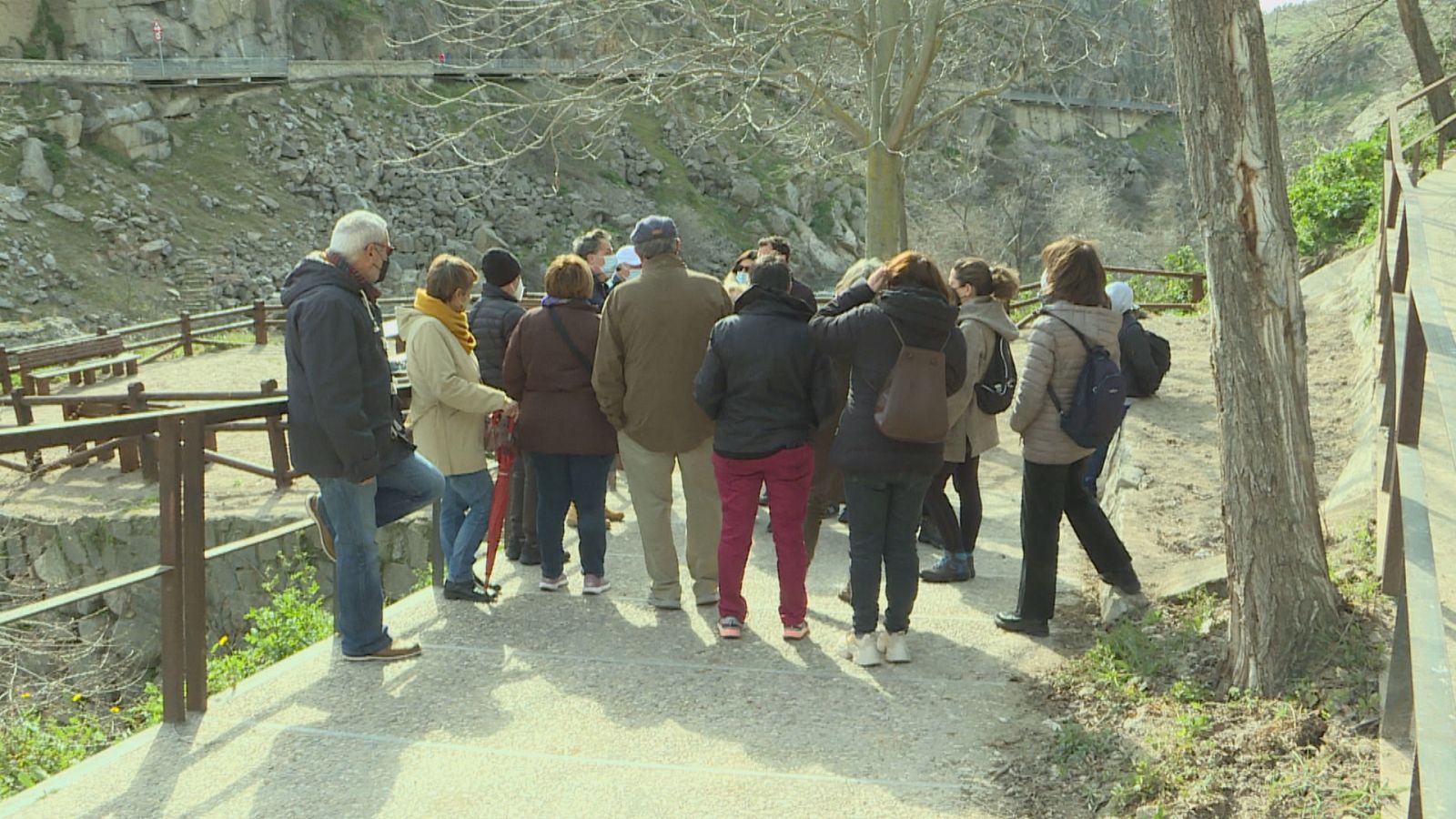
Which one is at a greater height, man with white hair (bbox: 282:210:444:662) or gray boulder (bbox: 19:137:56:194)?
gray boulder (bbox: 19:137:56:194)

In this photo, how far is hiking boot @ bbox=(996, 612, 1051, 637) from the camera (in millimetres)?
5434

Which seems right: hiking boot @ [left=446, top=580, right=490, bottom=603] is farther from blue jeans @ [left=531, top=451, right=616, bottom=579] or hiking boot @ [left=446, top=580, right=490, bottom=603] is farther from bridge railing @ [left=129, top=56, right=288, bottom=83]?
bridge railing @ [left=129, top=56, right=288, bottom=83]

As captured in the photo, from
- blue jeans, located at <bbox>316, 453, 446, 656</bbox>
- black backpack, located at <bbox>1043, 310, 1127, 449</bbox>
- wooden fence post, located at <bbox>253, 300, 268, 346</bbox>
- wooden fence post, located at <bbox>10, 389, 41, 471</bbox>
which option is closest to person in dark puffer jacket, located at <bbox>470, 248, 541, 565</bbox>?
blue jeans, located at <bbox>316, 453, 446, 656</bbox>

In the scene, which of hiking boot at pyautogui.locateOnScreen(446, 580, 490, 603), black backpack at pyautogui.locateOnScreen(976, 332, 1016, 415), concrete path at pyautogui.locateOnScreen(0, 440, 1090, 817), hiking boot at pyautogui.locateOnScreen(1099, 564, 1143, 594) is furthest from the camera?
black backpack at pyautogui.locateOnScreen(976, 332, 1016, 415)

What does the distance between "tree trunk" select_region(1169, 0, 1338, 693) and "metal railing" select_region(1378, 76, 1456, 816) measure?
31 centimetres

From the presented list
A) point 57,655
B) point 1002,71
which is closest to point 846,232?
point 1002,71

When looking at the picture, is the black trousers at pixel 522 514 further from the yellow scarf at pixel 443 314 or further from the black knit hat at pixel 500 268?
the yellow scarf at pixel 443 314

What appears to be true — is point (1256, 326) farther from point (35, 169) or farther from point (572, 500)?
point (35, 169)

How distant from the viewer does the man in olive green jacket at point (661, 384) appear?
5512 mm

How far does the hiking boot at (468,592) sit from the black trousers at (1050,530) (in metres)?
2.52

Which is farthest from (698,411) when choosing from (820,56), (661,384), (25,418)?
(820,56)

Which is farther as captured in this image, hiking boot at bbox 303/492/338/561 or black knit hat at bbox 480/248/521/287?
black knit hat at bbox 480/248/521/287

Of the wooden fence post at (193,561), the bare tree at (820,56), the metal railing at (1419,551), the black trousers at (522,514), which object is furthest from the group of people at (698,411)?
the bare tree at (820,56)

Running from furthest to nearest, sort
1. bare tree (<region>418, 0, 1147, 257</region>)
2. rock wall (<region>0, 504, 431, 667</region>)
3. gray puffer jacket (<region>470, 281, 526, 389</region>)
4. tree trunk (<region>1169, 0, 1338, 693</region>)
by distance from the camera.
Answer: bare tree (<region>418, 0, 1147, 257</region>), rock wall (<region>0, 504, 431, 667</region>), gray puffer jacket (<region>470, 281, 526, 389</region>), tree trunk (<region>1169, 0, 1338, 693</region>)
